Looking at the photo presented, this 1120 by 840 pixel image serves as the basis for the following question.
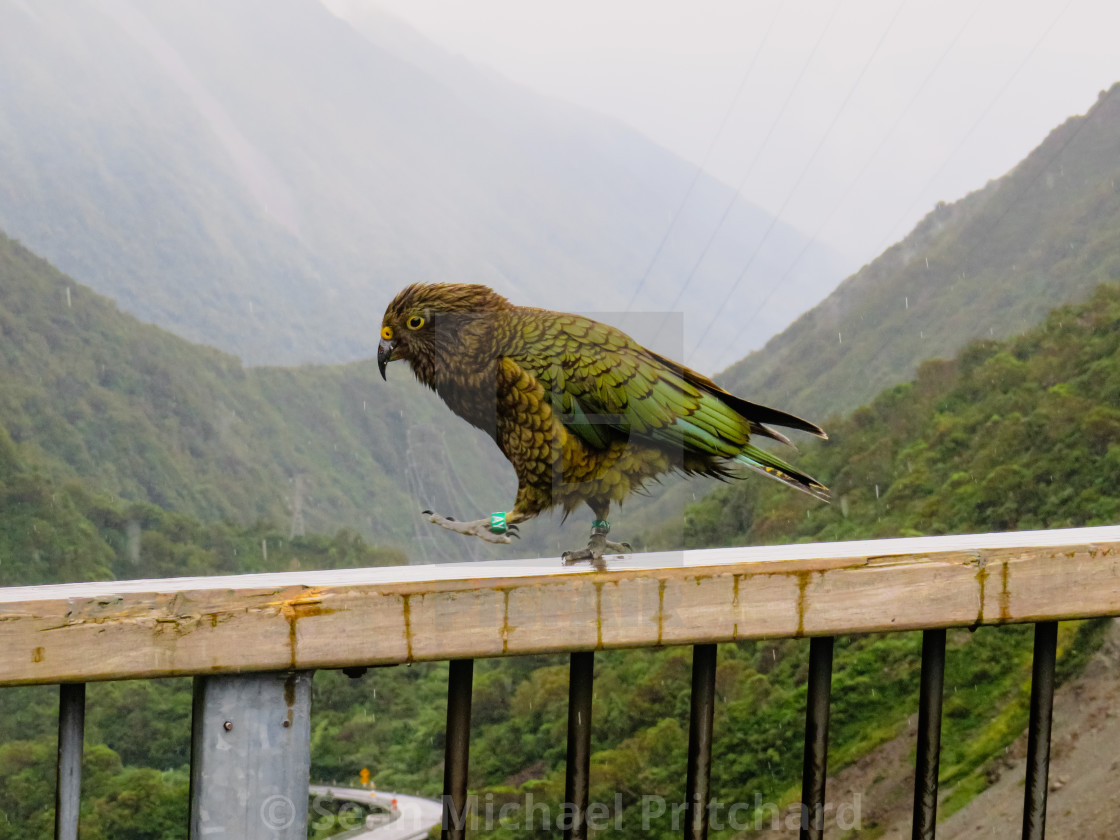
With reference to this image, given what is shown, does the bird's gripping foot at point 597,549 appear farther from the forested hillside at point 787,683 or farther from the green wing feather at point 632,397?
the forested hillside at point 787,683

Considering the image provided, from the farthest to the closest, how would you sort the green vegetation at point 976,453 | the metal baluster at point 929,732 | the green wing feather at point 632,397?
the green vegetation at point 976,453 < the green wing feather at point 632,397 < the metal baluster at point 929,732

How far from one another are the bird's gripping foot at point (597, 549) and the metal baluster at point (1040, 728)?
996 mm

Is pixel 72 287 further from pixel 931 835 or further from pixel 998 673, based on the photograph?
pixel 931 835

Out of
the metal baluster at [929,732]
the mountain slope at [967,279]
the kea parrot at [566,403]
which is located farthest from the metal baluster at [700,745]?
the mountain slope at [967,279]

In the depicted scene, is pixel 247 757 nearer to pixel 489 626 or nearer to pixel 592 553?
pixel 489 626

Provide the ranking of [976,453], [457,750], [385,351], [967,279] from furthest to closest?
[967,279] < [976,453] < [385,351] < [457,750]

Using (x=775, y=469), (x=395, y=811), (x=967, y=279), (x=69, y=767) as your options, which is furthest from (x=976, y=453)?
(x=69, y=767)

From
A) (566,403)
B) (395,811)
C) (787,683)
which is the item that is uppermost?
(566,403)

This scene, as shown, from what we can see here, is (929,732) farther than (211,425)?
No

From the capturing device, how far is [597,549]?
229cm

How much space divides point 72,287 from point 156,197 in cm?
3000

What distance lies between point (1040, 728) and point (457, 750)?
1.35 metres
